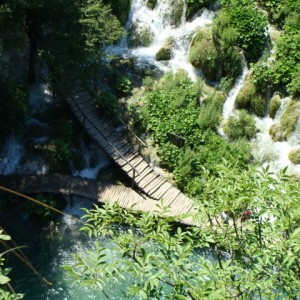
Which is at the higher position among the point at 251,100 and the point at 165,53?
the point at 165,53

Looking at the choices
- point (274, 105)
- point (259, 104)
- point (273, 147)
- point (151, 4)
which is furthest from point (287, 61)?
point (151, 4)

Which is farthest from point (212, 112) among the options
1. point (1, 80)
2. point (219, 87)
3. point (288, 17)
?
point (1, 80)

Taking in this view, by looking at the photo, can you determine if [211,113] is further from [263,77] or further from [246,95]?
[263,77]

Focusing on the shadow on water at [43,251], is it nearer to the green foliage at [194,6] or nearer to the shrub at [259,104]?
the shrub at [259,104]

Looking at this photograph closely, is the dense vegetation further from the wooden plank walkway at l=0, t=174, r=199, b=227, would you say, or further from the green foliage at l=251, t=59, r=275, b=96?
the wooden plank walkway at l=0, t=174, r=199, b=227

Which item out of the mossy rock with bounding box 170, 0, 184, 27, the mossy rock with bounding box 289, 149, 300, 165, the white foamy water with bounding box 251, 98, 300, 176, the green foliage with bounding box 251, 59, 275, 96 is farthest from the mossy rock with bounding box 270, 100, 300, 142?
the mossy rock with bounding box 170, 0, 184, 27
